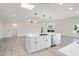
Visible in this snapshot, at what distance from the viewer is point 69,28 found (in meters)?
1.91

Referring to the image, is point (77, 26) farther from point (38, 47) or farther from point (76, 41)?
point (38, 47)

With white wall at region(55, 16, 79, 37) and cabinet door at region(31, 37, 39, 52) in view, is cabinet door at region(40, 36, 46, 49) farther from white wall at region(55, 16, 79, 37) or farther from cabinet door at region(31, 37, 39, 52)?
white wall at region(55, 16, 79, 37)

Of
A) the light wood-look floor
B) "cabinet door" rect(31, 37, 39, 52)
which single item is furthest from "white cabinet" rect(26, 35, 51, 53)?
the light wood-look floor

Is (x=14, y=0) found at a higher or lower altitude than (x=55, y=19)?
higher

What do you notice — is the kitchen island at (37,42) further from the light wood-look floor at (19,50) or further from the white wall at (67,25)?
the white wall at (67,25)

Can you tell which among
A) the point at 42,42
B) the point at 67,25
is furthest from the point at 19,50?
the point at 67,25

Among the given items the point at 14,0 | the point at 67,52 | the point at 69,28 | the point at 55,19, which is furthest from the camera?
the point at 55,19

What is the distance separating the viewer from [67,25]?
1953 mm

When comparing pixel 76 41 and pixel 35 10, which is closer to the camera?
pixel 76 41

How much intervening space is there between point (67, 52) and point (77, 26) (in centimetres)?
72

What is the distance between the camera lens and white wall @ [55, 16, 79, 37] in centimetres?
184

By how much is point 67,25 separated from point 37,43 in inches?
70.6

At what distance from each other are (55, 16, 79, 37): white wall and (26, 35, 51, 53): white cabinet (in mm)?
1448

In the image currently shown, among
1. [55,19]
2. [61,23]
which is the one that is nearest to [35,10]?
[55,19]
